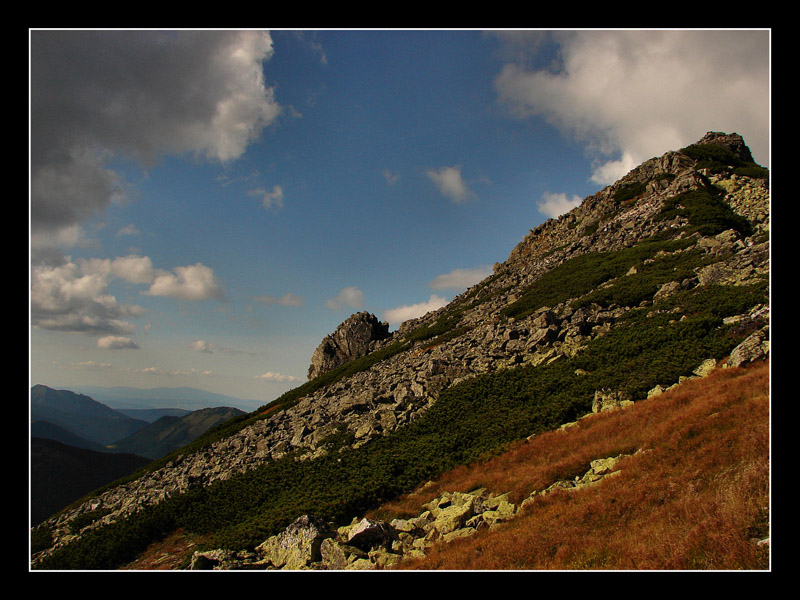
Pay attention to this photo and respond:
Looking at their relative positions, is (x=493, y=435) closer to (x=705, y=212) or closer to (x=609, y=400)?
(x=609, y=400)

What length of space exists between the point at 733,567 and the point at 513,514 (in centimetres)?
671

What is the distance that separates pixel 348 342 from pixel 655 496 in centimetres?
6951

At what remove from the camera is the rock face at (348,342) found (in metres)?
76.1

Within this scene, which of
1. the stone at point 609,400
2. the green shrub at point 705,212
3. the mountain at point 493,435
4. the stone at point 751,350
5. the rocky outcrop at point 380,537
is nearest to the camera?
the rocky outcrop at point 380,537

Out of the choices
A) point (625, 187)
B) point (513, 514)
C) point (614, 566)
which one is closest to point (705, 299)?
point (513, 514)

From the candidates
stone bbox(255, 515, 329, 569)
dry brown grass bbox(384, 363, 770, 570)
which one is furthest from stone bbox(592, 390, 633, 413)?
stone bbox(255, 515, 329, 569)

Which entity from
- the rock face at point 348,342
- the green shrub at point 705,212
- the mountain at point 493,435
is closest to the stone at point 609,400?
the mountain at point 493,435

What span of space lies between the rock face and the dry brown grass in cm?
5976

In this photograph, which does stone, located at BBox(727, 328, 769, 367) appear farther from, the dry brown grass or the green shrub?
the green shrub

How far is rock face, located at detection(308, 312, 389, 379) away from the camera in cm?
7612

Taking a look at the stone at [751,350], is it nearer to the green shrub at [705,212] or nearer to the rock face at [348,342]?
the green shrub at [705,212]

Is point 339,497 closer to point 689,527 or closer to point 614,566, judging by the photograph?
point 614,566

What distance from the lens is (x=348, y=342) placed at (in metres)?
77.2

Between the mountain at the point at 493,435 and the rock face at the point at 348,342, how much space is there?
2863 centimetres
